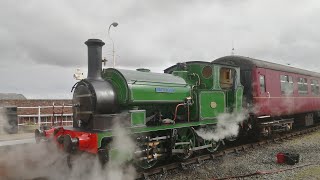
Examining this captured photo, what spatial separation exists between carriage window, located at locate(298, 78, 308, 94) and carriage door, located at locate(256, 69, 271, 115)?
403 centimetres

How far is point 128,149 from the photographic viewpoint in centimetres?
667

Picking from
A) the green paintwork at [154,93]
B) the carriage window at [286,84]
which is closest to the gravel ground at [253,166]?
the green paintwork at [154,93]

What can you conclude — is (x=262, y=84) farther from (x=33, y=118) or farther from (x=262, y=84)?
(x=33, y=118)

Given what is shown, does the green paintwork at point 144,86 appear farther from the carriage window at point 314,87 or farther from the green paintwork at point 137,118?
the carriage window at point 314,87

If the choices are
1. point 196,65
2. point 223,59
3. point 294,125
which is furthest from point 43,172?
point 294,125

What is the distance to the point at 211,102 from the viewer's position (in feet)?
29.2

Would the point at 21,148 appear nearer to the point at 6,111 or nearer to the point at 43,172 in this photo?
the point at 43,172

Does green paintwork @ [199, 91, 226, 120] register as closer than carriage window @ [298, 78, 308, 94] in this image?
Yes

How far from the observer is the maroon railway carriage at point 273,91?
452 inches

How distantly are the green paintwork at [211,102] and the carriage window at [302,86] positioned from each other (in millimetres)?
7814

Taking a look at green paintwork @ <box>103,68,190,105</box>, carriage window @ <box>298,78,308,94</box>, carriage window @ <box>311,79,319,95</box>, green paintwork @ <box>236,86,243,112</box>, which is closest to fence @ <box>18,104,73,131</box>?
green paintwork @ <box>103,68,190,105</box>

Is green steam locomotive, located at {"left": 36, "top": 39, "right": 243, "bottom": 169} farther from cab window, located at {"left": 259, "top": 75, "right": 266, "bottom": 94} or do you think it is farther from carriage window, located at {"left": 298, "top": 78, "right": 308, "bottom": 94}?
carriage window, located at {"left": 298, "top": 78, "right": 308, "bottom": 94}

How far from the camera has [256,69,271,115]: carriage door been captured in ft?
37.8

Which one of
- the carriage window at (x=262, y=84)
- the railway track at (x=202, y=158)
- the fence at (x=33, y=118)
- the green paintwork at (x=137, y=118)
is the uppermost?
the carriage window at (x=262, y=84)
